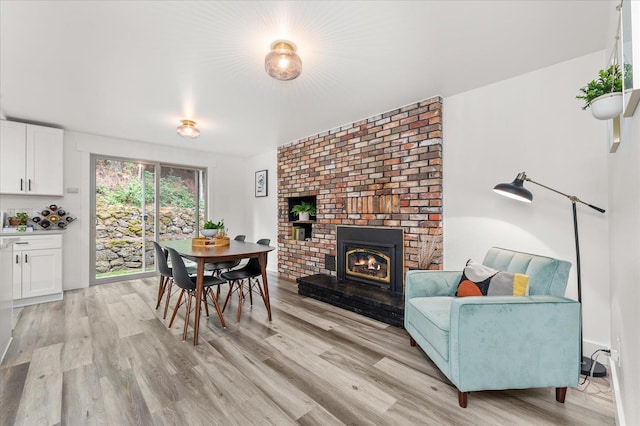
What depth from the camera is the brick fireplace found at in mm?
3053

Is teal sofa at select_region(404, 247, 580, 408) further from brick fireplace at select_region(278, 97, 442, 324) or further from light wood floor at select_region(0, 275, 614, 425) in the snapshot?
brick fireplace at select_region(278, 97, 442, 324)

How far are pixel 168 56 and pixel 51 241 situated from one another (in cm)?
320

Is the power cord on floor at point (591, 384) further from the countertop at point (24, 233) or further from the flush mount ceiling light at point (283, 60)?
the countertop at point (24, 233)

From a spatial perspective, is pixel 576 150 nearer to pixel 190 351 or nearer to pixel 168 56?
pixel 168 56

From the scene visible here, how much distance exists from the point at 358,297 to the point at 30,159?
4626mm

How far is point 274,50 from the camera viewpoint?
2.03 metres

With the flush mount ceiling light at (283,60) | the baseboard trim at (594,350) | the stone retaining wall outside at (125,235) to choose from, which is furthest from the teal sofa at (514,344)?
the stone retaining wall outside at (125,235)

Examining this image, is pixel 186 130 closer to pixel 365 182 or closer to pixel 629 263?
pixel 365 182

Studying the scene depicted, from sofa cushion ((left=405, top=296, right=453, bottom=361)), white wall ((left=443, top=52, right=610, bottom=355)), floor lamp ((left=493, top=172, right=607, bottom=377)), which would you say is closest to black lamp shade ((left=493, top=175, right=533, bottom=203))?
floor lamp ((left=493, top=172, right=607, bottom=377))

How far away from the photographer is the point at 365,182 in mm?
3658

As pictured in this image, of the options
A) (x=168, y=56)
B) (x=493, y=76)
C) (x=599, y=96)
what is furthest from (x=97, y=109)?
(x=599, y=96)

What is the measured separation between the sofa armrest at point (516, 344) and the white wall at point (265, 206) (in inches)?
154

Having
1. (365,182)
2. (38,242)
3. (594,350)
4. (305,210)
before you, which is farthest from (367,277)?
(38,242)

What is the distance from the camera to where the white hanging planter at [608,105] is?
1.26m
